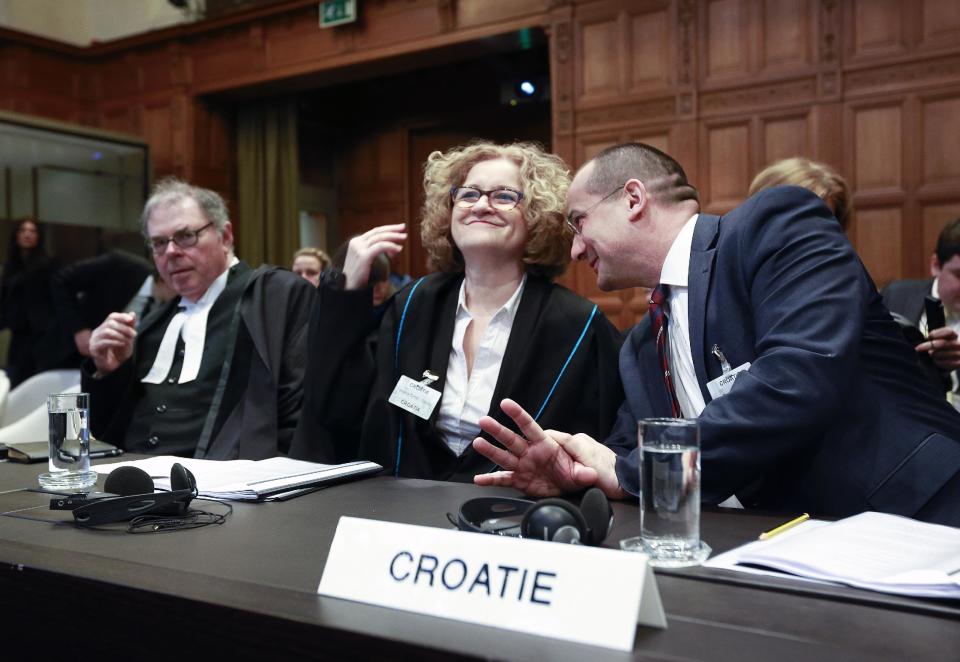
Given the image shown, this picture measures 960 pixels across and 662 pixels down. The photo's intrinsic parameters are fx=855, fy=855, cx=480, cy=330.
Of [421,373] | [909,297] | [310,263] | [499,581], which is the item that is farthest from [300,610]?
[310,263]

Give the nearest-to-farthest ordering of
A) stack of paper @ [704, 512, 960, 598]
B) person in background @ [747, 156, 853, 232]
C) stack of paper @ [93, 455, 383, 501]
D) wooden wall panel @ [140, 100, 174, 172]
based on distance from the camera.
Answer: stack of paper @ [704, 512, 960, 598], stack of paper @ [93, 455, 383, 501], person in background @ [747, 156, 853, 232], wooden wall panel @ [140, 100, 174, 172]

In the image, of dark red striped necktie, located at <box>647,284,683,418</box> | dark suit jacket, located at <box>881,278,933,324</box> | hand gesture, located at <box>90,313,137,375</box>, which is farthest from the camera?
dark suit jacket, located at <box>881,278,933,324</box>

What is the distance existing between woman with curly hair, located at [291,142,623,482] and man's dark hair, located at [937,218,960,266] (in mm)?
1577

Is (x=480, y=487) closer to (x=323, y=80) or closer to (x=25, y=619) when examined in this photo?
(x=25, y=619)

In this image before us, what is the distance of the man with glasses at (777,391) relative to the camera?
1364mm

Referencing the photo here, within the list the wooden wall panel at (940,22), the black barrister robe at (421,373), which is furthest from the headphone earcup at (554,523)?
the wooden wall panel at (940,22)

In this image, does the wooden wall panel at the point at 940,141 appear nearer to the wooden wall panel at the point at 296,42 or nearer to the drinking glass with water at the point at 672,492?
the wooden wall panel at the point at 296,42

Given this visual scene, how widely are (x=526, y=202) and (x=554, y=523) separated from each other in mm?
1371

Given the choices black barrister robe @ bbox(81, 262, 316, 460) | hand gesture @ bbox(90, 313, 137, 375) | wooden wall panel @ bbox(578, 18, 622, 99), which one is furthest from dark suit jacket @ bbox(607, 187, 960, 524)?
wooden wall panel @ bbox(578, 18, 622, 99)

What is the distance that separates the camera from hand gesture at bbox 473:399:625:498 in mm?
1391

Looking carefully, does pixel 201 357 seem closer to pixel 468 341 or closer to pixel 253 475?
pixel 468 341

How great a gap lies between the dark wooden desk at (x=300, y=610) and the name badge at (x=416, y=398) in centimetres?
75

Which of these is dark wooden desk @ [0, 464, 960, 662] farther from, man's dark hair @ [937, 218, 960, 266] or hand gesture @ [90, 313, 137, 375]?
man's dark hair @ [937, 218, 960, 266]

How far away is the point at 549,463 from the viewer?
140 cm
